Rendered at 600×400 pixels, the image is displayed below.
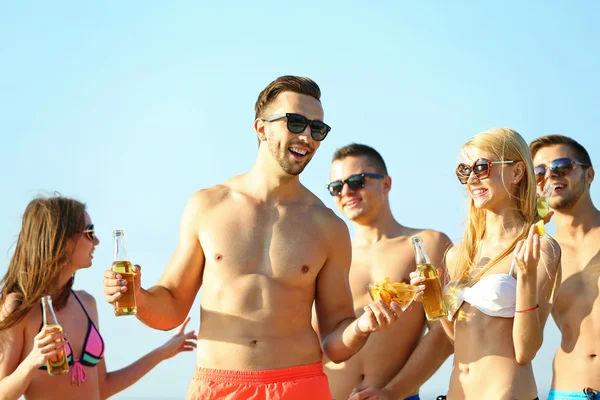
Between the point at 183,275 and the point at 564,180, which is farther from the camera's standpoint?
the point at 564,180

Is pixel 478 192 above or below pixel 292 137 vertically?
below

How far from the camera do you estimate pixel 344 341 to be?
5.55 m

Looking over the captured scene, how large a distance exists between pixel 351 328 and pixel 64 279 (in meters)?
2.58

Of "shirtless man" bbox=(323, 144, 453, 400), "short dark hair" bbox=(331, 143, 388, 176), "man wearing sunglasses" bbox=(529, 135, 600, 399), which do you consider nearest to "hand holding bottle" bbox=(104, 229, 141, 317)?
"shirtless man" bbox=(323, 144, 453, 400)

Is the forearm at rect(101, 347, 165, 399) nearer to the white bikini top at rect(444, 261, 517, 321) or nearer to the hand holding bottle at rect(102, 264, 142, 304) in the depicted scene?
the hand holding bottle at rect(102, 264, 142, 304)

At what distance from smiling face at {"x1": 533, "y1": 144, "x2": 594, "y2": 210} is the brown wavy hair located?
13.8 feet

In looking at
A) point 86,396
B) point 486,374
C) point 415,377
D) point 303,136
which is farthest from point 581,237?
point 86,396

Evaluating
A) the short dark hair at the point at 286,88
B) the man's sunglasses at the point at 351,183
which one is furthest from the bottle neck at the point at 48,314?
the man's sunglasses at the point at 351,183

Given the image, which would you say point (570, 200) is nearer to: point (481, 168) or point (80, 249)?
point (481, 168)

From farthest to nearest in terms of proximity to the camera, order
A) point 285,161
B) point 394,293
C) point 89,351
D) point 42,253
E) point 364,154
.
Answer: point 364,154
point 89,351
point 42,253
point 285,161
point 394,293

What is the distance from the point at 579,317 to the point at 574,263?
504mm

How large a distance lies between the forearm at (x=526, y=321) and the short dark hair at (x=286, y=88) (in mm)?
1878

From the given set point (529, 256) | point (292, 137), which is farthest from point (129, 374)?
point (529, 256)

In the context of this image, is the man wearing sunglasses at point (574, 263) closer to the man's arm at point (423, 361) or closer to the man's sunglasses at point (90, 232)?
the man's arm at point (423, 361)
